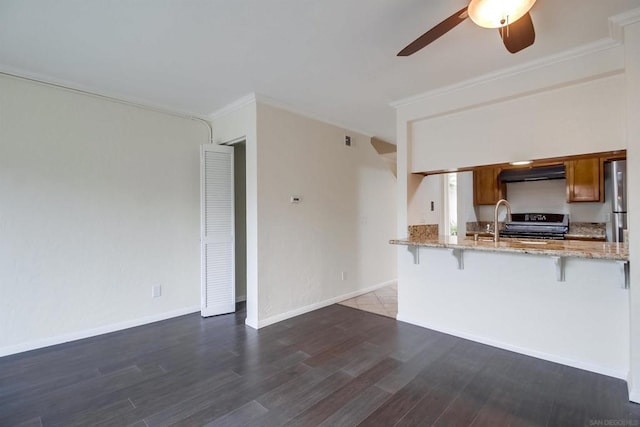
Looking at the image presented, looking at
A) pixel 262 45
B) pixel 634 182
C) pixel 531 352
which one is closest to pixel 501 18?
pixel 634 182

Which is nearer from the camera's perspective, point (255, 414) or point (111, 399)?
point (255, 414)

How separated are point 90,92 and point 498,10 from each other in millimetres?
3704

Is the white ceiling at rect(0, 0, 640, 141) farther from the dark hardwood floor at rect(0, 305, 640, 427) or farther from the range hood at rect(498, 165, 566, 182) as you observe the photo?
the dark hardwood floor at rect(0, 305, 640, 427)

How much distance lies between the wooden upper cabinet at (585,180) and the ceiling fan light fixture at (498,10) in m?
3.11

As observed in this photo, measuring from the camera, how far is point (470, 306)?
3.07 m

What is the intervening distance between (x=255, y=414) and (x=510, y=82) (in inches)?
135

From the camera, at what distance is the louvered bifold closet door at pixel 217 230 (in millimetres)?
3779

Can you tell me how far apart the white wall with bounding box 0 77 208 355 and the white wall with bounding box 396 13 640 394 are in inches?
111

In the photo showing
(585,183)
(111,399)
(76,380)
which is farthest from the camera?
(585,183)

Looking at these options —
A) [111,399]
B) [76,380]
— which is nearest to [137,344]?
[76,380]

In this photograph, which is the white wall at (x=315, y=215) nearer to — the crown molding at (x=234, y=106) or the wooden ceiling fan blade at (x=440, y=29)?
the crown molding at (x=234, y=106)

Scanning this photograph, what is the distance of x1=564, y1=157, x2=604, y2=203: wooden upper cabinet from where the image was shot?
3811mm

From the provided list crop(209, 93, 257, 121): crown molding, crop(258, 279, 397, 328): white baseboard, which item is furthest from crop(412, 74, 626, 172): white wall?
crop(258, 279, 397, 328): white baseboard

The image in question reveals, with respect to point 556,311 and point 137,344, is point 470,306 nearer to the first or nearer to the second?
point 556,311
